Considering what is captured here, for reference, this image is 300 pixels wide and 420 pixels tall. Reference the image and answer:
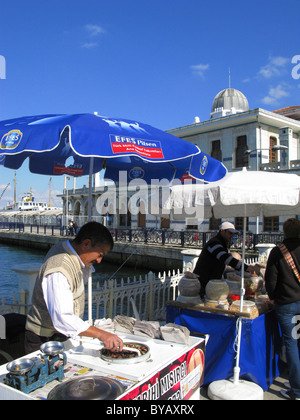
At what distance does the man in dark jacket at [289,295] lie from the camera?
3.51 m

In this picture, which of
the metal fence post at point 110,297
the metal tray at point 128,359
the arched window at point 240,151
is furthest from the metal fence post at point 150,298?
the arched window at point 240,151

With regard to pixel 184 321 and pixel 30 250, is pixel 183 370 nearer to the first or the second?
pixel 184 321

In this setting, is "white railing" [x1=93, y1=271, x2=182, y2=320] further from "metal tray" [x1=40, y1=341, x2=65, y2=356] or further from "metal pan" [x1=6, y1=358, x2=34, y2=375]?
"metal pan" [x1=6, y1=358, x2=34, y2=375]

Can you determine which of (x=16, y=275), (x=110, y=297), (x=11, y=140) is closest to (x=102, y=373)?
(x=11, y=140)

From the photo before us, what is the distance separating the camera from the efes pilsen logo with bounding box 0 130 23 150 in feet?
8.51

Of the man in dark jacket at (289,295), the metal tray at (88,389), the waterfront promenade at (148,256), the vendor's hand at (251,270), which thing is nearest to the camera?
the metal tray at (88,389)

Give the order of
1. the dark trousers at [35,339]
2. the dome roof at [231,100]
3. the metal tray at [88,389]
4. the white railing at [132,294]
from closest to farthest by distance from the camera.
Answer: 1. the metal tray at [88,389]
2. the dark trousers at [35,339]
3. the white railing at [132,294]
4. the dome roof at [231,100]

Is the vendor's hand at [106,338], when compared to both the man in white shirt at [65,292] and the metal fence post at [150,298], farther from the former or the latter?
the metal fence post at [150,298]

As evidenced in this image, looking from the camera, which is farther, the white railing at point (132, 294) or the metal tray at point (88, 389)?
the white railing at point (132, 294)

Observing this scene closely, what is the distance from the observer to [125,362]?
2150mm

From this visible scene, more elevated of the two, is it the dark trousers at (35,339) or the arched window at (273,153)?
the arched window at (273,153)
